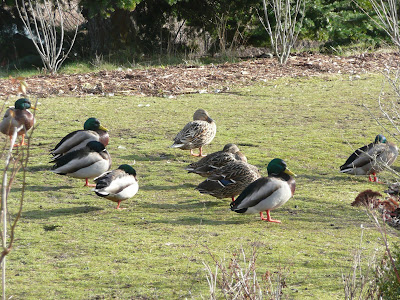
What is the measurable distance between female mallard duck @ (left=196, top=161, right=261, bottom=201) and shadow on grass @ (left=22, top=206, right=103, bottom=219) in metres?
1.32

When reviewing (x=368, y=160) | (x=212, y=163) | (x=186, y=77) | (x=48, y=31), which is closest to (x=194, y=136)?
(x=212, y=163)

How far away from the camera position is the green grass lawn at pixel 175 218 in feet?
15.9

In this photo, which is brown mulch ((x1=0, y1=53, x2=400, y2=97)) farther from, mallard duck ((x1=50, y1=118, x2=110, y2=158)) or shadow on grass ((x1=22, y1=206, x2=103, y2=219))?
shadow on grass ((x1=22, y1=206, x2=103, y2=219))

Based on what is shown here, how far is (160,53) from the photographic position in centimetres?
1950

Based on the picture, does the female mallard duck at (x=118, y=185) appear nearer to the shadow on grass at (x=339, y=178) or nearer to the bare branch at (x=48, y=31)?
the shadow on grass at (x=339, y=178)

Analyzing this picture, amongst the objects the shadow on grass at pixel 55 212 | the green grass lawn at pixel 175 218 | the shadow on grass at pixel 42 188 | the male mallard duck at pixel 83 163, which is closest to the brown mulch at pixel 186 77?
the green grass lawn at pixel 175 218

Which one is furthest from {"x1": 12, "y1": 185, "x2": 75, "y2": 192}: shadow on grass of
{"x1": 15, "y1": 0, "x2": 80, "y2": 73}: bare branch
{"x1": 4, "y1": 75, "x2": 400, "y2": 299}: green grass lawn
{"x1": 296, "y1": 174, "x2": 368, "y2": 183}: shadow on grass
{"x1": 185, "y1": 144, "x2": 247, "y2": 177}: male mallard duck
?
{"x1": 15, "y1": 0, "x2": 80, "y2": 73}: bare branch

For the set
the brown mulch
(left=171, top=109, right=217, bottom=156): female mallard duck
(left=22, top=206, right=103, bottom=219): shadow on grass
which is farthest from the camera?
the brown mulch

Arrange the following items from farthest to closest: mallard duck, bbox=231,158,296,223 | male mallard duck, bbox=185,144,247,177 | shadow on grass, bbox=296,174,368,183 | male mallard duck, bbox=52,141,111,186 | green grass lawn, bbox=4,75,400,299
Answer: shadow on grass, bbox=296,174,368,183 → male mallard duck, bbox=185,144,247,177 → male mallard duck, bbox=52,141,111,186 → mallard duck, bbox=231,158,296,223 → green grass lawn, bbox=4,75,400,299

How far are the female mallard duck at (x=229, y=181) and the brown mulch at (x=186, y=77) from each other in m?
6.76

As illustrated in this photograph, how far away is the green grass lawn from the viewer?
190 inches

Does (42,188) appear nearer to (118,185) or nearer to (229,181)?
(118,185)

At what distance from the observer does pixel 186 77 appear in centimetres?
1486

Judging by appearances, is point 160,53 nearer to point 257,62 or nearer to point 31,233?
point 257,62
